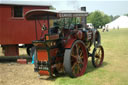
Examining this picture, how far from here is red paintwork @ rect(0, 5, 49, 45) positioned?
909 cm

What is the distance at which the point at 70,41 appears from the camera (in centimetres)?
597

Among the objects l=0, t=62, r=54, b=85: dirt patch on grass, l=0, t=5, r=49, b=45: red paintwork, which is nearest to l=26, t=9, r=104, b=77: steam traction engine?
l=0, t=62, r=54, b=85: dirt patch on grass

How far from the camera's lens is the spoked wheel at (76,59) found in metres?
5.63

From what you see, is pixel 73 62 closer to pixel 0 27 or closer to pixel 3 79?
pixel 3 79

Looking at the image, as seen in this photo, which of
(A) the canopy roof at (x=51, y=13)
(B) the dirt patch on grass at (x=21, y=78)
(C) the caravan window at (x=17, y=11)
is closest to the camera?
(A) the canopy roof at (x=51, y=13)

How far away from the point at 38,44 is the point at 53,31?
1097 millimetres

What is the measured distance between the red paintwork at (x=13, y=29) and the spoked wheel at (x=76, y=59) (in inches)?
146

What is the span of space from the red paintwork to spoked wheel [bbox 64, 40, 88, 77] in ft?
12.1

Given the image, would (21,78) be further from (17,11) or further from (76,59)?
(17,11)

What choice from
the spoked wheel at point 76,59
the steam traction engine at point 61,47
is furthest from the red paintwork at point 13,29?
the spoked wheel at point 76,59

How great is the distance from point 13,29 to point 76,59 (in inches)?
174

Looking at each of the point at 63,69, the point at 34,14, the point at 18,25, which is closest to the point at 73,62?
the point at 63,69

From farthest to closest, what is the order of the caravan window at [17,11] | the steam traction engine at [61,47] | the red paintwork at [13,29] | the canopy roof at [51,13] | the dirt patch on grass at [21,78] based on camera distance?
the caravan window at [17,11], the red paintwork at [13,29], the dirt patch on grass at [21,78], the steam traction engine at [61,47], the canopy roof at [51,13]

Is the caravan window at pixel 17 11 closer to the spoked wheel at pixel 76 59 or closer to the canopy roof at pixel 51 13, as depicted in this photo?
the canopy roof at pixel 51 13
